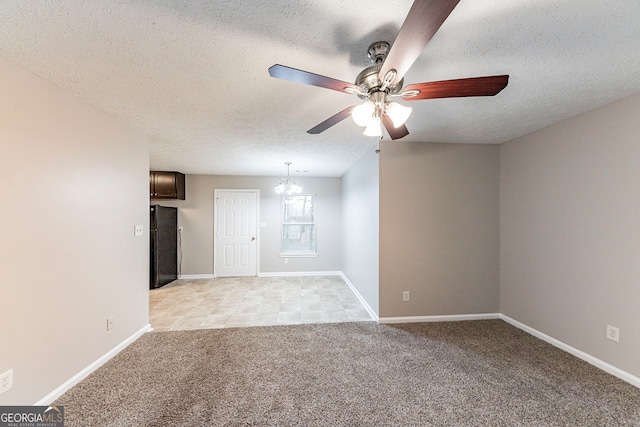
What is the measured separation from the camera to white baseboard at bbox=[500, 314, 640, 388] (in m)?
2.02

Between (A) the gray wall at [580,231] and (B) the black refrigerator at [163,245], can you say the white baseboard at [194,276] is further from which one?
(A) the gray wall at [580,231]

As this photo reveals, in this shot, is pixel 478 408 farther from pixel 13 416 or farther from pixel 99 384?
pixel 13 416

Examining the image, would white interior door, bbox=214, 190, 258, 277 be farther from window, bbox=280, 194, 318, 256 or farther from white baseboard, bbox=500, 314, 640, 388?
white baseboard, bbox=500, 314, 640, 388

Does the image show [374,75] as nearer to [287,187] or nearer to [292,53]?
[292,53]

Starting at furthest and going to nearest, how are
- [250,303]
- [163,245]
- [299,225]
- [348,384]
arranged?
[299,225], [163,245], [250,303], [348,384]

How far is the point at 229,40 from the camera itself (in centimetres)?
136

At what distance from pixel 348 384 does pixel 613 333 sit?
2326 mm

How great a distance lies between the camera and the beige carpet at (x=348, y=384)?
1673 mm

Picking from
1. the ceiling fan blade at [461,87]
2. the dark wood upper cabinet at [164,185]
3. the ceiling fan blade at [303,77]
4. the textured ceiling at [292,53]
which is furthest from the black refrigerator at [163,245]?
the ceiling fan blade at [461,87]

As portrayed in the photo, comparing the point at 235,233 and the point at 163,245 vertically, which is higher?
the point at 235,233

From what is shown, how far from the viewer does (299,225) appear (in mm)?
5957

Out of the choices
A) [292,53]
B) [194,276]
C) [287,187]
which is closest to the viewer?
[292,53]

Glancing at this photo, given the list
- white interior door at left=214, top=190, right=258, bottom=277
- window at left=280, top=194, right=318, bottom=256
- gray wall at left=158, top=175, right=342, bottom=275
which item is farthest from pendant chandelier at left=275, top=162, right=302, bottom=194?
white interior door at left=214, top=190, right=258, bottom=277

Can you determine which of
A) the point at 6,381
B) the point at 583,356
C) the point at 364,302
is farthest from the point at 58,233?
the point at 583,356
